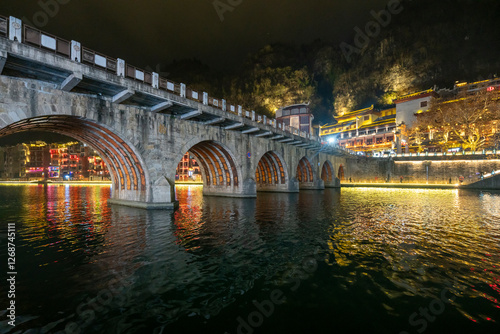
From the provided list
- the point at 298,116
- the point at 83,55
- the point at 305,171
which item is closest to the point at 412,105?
the point at 298,116

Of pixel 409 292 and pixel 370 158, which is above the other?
pixel 370 158

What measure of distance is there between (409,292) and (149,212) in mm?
16735

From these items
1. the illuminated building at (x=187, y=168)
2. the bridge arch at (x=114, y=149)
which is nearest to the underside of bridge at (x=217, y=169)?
the bridge arch at (x=114, y=149)

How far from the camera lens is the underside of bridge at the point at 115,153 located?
15.7m

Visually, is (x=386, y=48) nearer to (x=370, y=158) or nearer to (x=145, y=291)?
(x=370, y=158)

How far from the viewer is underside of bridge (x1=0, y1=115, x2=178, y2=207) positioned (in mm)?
15695

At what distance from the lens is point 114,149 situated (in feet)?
63.8

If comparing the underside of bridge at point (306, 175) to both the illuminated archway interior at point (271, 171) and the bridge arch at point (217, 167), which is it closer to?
→ the illuminated archway interior at point (271, 171)

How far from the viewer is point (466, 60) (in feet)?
311

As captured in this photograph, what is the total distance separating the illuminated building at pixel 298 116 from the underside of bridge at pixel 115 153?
203 feet

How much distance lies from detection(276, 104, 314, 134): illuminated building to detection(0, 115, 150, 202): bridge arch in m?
61.9

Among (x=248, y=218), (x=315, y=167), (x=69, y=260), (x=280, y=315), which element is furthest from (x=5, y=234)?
(x=315, y=167)

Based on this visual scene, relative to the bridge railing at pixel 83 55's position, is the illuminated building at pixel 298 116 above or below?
above

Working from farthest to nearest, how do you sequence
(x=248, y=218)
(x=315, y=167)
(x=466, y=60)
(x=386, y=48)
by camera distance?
(x=386, y=48) → (x=466, y=60) → (x=315, y=167) → (x=248, y=218)
